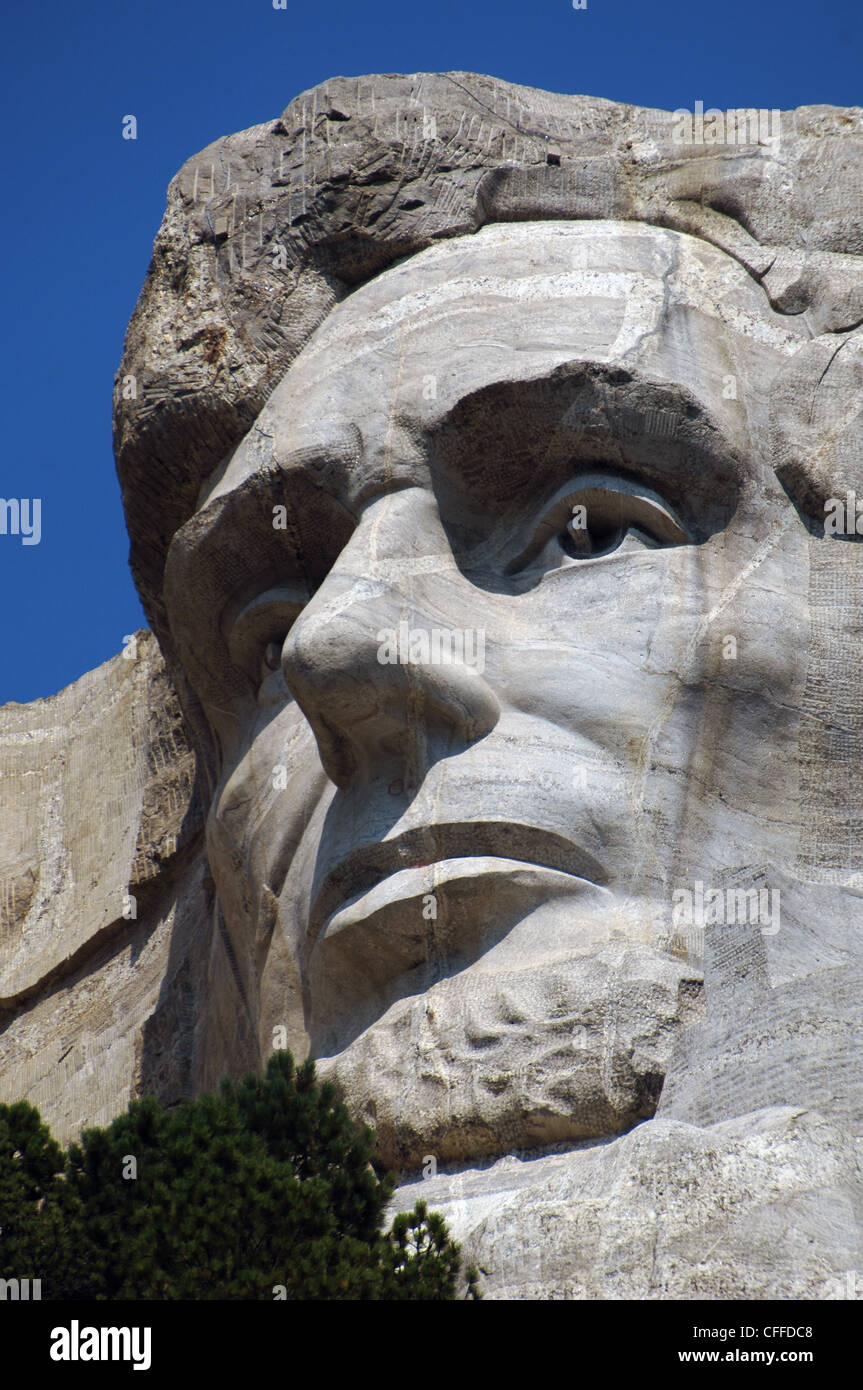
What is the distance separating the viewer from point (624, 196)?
5.96m

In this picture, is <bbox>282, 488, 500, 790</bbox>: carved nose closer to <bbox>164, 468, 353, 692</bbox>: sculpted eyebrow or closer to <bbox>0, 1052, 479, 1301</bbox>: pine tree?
<bbox>164, 468, 353, 692</bbox>: sculpted eyebrow

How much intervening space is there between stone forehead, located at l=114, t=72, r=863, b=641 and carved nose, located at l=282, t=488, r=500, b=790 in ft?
3.63

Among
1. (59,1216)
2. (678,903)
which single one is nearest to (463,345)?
(678,903)

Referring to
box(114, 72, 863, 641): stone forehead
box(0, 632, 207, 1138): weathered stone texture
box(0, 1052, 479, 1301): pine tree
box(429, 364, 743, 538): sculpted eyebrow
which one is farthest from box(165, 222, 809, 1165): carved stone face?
box(0, 632, 207, 1138): weathered stone texture

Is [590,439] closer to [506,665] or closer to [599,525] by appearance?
[599,525]

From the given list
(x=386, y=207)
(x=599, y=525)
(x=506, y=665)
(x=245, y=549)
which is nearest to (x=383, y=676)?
(x=506, y=665)

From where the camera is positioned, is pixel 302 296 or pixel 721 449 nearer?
pixel 721 449

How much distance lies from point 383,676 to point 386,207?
1735 mm

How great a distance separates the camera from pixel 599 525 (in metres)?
5.35

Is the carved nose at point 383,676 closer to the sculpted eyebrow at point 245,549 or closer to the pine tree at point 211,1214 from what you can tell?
the sculpted eyebrow at point 245,549

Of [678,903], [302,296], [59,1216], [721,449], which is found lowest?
[59,1216]

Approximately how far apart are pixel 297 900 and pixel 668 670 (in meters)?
1.10
